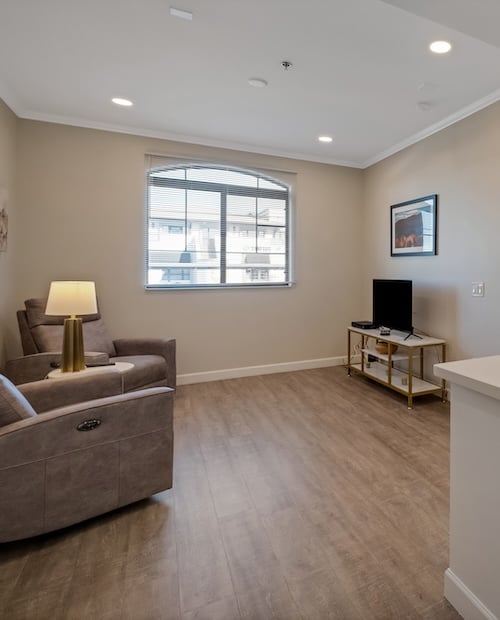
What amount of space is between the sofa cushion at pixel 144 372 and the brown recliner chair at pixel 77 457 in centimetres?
84

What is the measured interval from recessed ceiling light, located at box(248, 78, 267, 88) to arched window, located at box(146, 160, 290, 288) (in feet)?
4.50

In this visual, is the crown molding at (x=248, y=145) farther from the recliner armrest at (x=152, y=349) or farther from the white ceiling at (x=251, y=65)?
the recliner armrest at (x=152, y=349)

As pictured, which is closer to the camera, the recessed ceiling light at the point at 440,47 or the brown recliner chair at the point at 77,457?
the brown recliner chair at the point at 77,457

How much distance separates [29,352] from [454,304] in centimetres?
408

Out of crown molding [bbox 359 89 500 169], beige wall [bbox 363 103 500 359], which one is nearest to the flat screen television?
beige wall [bbox 363 103 500 359]

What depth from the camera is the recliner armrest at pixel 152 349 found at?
3311mm

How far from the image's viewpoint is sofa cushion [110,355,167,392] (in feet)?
8.90

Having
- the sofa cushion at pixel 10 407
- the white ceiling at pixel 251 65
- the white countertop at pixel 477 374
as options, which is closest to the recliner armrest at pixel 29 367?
the sofa cushion at pixel 10 407

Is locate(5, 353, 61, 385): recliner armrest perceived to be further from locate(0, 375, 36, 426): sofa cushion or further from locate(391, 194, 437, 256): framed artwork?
locate(391, 194, 437, 256): framed artwork

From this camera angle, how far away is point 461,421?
1231 mm

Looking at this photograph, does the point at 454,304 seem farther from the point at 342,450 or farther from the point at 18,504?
the point at 18,504

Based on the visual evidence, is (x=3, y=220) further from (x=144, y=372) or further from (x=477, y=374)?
(x=477, y=374)

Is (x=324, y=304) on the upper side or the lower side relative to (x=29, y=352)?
upper

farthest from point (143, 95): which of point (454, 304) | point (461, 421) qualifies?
point (454, 304)
